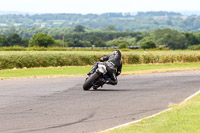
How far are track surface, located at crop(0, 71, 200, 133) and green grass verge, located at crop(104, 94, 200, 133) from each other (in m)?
0.74

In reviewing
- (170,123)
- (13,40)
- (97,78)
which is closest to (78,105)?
(97,78)

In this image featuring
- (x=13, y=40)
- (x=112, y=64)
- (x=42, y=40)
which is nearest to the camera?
(x=112, y=64)

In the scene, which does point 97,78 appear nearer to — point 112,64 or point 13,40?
point 112,64

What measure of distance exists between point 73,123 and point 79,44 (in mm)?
178581

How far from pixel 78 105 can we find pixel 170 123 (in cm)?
421

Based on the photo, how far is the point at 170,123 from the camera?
32.0 ft

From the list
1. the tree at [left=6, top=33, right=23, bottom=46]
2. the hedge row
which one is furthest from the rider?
the tree at [left=6, top=33, right=23, bottom=46]

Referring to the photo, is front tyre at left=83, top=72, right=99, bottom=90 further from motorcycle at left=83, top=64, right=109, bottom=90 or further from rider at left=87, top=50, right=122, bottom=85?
rider at left=87, top=50, right=122, bottom=85

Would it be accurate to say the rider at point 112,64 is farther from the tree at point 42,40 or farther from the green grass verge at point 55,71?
the tree at point 42,40

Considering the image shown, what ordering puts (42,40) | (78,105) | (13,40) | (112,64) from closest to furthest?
(78,105) → (112,64) → (42,40) → (13,40)

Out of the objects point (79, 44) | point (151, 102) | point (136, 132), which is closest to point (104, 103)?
point (151, 102)

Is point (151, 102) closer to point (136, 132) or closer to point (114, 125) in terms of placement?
point (114, 125)

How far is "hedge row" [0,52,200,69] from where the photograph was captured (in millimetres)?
38250

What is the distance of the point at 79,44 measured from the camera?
618 ft
